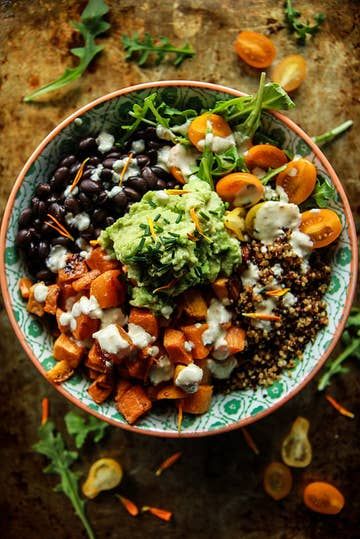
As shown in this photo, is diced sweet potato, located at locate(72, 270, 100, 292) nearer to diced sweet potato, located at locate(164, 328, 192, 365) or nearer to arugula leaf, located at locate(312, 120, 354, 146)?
diced sweet potato, located at locate(164, 328, 192, 365)

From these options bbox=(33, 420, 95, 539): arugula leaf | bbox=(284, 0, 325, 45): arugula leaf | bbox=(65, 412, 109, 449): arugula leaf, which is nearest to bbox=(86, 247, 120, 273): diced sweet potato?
bbox=(65, 412, 109, 449): arugula leaf

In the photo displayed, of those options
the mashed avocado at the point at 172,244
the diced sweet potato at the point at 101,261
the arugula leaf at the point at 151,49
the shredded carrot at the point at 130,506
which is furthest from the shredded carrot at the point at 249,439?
the arugula leaf at the point at 151,49

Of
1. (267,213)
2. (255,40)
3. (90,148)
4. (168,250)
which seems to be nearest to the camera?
(168,250)

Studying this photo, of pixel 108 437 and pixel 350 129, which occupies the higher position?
pixel 350 129

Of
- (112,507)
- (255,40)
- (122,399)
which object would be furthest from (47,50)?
(112,507)

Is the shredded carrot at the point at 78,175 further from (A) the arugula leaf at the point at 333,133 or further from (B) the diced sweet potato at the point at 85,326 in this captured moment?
(A) the arugula leaf at the point at 333,133

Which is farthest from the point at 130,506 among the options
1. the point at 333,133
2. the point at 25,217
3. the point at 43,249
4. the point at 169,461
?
the point at 333,133

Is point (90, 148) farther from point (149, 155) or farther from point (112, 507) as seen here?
point (112, 507)
